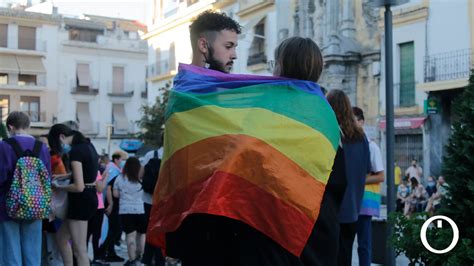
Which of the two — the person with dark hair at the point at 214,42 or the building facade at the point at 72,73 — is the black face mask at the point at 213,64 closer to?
the person with dark hair at the point at 214,42

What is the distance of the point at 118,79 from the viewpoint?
59812 millimetres

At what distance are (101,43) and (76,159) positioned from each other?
5241cm

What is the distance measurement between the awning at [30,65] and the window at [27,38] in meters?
0.95

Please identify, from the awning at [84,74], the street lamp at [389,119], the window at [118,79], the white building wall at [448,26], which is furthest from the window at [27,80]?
the street lamp at [389,119]

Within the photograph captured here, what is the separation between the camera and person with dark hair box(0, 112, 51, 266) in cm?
685

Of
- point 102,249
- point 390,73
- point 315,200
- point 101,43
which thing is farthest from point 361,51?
point 101,43

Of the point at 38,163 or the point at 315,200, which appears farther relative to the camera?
the point at 38,163

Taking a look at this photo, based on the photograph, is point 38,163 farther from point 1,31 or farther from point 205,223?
point 1,31

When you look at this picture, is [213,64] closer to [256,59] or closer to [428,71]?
[428,71]

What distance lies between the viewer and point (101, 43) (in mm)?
58438

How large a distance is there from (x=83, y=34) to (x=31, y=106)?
7.77 m

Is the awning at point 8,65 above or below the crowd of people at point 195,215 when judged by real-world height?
above

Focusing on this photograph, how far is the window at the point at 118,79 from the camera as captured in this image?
59.4 m

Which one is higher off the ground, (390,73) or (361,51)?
(361,51)
